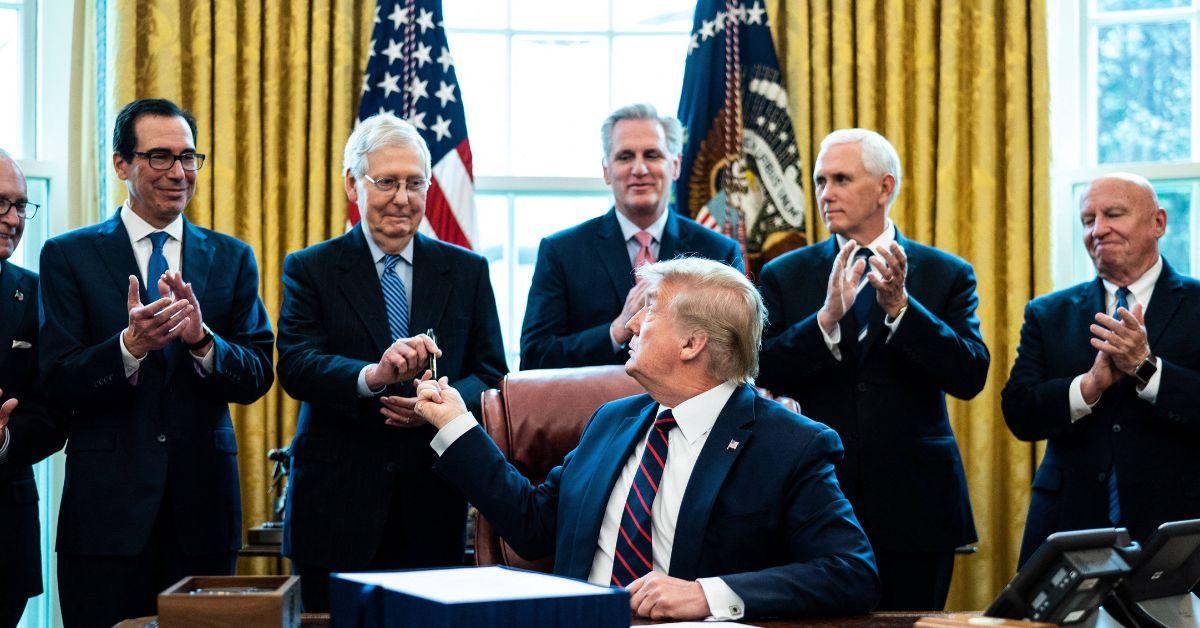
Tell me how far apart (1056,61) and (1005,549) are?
2.00 m

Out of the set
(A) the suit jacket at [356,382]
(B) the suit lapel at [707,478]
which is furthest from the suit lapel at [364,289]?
(B) the suit lapel at [707,478]

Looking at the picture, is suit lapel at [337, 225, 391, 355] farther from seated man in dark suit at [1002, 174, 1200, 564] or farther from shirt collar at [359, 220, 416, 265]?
seated man in dark suit at [1002, 174, 1200, 564]

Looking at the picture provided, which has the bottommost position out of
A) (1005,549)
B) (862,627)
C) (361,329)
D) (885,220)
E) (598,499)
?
(1005,549)

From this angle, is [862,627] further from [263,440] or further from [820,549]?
[263,440]

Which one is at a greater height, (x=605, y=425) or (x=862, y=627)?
(x=605, y=425)

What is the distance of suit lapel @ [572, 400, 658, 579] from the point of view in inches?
95.3

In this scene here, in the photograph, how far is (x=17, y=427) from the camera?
3.33 meters

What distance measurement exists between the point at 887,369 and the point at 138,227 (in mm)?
2090

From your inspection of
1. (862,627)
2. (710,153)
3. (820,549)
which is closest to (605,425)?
(820,549)

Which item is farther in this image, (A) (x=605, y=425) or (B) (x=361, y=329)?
(B) (x=361, y=329)

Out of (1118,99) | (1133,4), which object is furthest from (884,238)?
(1133,4)

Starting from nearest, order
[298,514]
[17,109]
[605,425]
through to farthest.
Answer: [605,425] < [298,514] < [17,109]

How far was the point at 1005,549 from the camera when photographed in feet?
15.7

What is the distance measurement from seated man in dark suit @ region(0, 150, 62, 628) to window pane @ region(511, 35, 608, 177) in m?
2.14
